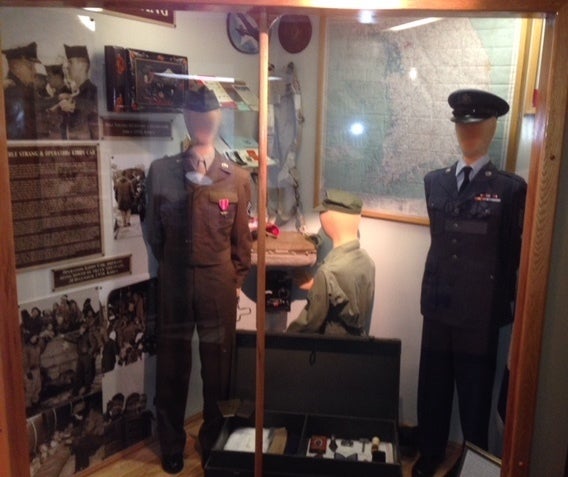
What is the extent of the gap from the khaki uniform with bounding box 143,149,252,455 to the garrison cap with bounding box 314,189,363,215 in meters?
0.31

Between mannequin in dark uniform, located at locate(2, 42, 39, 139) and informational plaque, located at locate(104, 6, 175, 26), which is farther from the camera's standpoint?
informational plaque, located at locate(104, 6, 175, 26)

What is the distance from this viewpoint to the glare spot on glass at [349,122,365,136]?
1.88 meters

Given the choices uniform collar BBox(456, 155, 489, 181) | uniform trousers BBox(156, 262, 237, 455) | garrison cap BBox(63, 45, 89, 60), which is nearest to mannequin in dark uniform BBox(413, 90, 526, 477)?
uniform collar BBox(456, 155, 489, 181)

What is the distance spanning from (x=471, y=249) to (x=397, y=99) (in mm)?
554

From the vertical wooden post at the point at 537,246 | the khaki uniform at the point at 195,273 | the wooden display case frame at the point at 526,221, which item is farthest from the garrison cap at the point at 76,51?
the vertical wooden post at the point at 537,246

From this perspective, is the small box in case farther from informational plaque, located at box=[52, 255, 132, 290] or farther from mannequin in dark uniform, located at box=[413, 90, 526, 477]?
informational plaque, located at box=[52, 255, 132, 290]

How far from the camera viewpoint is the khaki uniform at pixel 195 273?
6.41 ft

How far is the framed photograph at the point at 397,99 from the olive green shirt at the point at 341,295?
7.1 inches

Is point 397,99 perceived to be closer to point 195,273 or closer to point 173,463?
point 195,273

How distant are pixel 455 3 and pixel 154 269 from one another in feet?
4.80

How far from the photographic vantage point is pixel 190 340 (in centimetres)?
220

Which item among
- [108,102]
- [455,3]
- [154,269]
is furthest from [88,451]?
[455,3]

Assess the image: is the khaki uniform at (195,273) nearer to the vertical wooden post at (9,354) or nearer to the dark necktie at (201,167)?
the dark necktie at (201,167)

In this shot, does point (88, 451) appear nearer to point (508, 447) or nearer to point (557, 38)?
point (508, 447)
